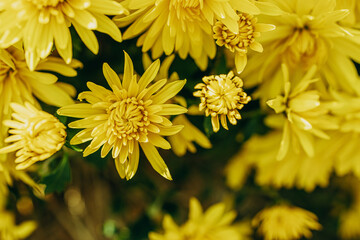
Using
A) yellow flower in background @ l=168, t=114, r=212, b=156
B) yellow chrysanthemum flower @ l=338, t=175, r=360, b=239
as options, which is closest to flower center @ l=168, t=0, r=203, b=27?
yellow flower in background @ l=168, t=114, r=212, b=156

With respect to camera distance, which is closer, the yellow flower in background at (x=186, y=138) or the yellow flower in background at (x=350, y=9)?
the yellow flower in background at (x=350, y=9)

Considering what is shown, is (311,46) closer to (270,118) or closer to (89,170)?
(270,118)

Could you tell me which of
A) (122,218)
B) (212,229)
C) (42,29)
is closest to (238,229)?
(212,229)

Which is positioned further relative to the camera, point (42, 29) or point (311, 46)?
point (311, 46)

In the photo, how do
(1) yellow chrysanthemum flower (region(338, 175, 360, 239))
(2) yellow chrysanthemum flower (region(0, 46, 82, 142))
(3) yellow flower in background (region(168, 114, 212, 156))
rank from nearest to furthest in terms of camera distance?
1. (2) yellow chrysanthemum flower (region(0, 46, 82, 142))
2. (3) yellow flower in background (region(168, 114, 212, 156))
3. (1) yellow chrysanthemum flower (region(338, 175, 360, 239))

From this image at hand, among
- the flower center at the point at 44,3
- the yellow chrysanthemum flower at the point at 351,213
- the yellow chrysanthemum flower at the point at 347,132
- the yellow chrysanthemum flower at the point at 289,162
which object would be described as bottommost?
the yellow chrysanthemum flower at the point at 351,213

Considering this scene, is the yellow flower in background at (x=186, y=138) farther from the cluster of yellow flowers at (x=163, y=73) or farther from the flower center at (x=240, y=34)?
the flower center at (x=240, y=34)

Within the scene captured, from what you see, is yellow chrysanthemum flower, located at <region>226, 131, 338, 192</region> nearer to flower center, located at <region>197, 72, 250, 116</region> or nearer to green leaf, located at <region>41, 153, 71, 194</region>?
flower center, located at <region>197, 72, 250, 116</region>

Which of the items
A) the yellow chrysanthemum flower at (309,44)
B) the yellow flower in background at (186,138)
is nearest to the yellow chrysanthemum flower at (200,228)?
the yellow flower in background at (186,138)
